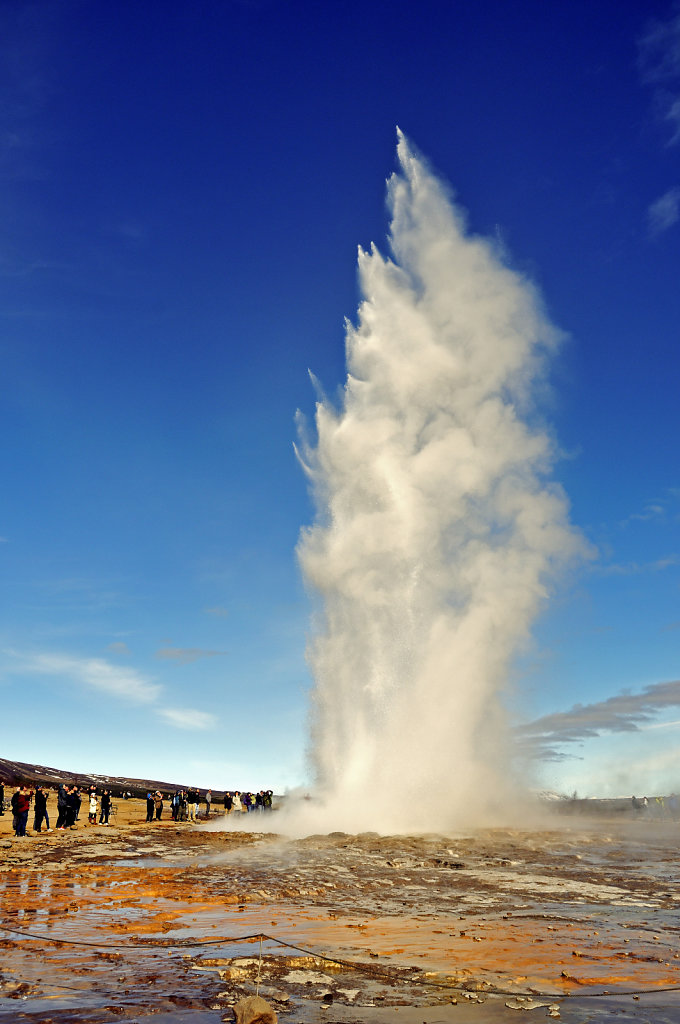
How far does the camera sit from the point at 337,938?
36.7ft

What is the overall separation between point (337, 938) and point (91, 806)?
1160 inches

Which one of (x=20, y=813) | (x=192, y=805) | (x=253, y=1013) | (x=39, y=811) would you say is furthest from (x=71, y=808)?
(x=253, y=1013)

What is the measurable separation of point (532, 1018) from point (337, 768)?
112 feet

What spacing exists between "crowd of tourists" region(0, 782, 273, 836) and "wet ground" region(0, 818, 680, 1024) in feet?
21.4

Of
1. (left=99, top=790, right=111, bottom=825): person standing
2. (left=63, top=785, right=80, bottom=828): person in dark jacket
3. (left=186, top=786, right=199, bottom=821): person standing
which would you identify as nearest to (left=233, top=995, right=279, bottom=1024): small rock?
(left=63, top=785, right=80, bottom=828): person in dark jacket

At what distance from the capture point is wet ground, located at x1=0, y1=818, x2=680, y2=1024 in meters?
7.75

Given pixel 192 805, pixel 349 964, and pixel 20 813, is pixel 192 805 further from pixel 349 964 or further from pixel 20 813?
pixel 349 964

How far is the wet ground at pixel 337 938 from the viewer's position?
25.4 feet

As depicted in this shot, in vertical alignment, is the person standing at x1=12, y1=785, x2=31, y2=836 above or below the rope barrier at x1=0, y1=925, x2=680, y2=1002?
above

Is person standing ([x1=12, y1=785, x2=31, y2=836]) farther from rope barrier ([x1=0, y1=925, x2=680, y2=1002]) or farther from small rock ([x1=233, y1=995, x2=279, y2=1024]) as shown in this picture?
small rock ([x1=233, y1=995, x2=279, y2=1024])

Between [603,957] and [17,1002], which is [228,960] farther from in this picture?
[603,957]

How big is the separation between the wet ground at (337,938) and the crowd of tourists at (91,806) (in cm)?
653

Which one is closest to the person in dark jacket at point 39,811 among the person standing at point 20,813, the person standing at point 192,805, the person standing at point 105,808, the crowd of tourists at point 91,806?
the crowd of tourists at point 91,806

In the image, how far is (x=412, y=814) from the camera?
35469 millimetres
